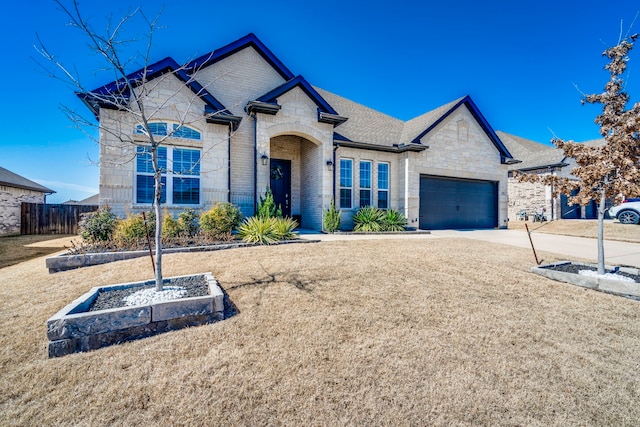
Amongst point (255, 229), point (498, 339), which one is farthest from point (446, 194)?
point (498, 339)

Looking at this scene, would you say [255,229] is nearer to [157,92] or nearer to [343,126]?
[157,92]

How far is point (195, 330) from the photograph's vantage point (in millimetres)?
3373

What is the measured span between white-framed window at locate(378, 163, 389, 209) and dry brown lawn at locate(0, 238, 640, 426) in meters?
8.88

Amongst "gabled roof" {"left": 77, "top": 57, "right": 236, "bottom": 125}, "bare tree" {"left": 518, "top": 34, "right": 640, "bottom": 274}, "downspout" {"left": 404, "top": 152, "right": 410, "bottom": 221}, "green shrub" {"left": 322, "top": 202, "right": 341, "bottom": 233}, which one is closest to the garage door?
"downspout" {"left": 404, "top": 152, "right": 410, "bottom": 221}

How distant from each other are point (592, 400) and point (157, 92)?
11.7 m

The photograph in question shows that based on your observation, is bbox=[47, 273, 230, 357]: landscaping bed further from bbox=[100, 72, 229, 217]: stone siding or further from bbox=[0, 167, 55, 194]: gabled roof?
bbox=[0, 167, 55, 194]: gabled roof

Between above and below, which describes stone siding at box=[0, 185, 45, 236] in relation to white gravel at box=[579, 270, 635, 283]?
above

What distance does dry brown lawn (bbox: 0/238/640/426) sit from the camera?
7.36ft

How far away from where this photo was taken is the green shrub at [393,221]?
39.6ft

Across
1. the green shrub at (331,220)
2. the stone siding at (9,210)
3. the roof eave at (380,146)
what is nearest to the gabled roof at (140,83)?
the roof eave at (380,146)

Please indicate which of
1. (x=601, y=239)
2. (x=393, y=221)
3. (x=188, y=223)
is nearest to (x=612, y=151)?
(x=601, y=239)

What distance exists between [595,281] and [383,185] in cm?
924

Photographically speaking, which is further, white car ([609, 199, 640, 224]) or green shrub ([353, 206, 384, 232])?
white car ([609, 199, 640, 224])

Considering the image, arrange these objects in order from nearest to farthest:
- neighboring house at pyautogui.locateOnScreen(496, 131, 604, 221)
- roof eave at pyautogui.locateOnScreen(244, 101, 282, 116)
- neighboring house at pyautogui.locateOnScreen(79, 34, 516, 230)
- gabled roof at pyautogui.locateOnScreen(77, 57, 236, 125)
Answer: gabled roof at pyautogui.locateOnScreen(77, 57, 236, 125)
neighboring house at pyautogui.locateOnScreen(79, 34, 516, 230)
roof eave at pyautogui.locateOnScreen(244, 101, 282, 116)
neighboring house at pyautogui.locateOnScreen(496, 131, 604, 221)
